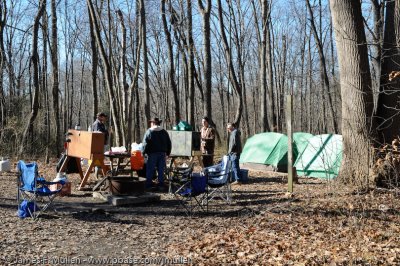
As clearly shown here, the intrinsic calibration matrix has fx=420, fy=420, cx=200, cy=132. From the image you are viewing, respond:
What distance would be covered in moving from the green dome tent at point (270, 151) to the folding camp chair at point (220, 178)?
5158 mm

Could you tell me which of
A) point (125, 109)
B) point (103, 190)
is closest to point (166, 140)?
point (103, 190)

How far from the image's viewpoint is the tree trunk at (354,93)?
8859 millimetres

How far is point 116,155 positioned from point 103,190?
853 mm

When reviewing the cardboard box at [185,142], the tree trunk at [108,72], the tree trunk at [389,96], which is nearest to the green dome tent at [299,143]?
the cardboard box at [185,142]

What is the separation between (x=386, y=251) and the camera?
5344 millimetres

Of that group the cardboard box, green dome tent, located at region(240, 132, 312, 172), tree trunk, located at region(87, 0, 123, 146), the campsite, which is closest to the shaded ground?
the campsite

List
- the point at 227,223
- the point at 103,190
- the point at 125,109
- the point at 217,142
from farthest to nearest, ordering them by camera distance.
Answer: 1. the point at 217,142
2. the point at 125,109
3. the point at 103,190
4. the point at 227,223

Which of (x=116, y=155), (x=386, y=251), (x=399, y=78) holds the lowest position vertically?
(x=386, y=251)

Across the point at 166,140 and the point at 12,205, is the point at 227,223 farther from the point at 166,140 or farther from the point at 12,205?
the point at 12,205

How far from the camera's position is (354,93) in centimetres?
906

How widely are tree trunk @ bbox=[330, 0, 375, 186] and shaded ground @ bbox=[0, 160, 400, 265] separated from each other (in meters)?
0.63

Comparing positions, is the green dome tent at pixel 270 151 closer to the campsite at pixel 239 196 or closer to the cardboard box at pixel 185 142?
the campsite at pixel 239 196

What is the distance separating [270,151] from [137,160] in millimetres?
5283

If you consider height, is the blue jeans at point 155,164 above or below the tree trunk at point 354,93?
below
